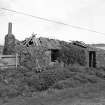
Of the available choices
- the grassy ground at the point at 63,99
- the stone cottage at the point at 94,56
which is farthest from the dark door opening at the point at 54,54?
the grassy ground at the point at 63,99

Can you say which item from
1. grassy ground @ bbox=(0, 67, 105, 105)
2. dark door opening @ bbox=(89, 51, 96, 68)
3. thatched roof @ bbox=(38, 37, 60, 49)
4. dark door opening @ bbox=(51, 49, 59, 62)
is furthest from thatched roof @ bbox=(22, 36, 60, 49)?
dark door opening @ bbox=(89, 51, 96, 68)

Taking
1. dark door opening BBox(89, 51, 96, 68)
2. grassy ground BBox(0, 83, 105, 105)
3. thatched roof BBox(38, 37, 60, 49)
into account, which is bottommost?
grassy ground BBox(0, 83, 105, 105)

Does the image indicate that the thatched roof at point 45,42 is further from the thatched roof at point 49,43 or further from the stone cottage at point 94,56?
the stone cottage at point 94,56

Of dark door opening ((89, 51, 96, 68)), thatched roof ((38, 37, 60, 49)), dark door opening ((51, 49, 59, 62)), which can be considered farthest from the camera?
dark door opening ((89, 51, 96, 68))

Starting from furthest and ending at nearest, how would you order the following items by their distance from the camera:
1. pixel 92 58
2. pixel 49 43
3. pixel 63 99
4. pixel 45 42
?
pixel 92 58, pixel 49 43, pixel 45 42, pixel 63 99

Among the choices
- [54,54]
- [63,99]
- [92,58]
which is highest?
[54,54]

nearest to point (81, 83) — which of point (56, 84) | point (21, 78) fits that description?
point (56, 84)

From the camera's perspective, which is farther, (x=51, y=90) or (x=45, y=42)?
(x=45, y=42)

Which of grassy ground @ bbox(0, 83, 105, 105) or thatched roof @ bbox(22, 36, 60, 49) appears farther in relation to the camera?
thatched roof @ bbox(22, 36, 60, 49)

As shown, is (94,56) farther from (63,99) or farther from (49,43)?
(63,99)

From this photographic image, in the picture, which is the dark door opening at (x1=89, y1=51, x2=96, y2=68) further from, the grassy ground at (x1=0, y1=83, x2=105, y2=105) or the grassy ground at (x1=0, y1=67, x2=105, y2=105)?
the grassy ground at (x1=0, y1=83, x2=105, y2=105)

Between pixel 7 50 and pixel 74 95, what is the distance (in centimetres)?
1052

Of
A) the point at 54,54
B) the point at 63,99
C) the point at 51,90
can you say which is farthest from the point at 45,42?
the point at 63,99

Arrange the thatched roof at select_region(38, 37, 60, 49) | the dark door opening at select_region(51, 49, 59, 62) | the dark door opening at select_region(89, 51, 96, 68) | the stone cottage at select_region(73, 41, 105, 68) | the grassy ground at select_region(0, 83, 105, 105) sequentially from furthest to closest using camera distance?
1. the dark door opening at select_region(89, 51, 96, 68)
2. the stone cottage at select_region(73, 41, 105, 68)
3. the dark door opening at select_region(51, 49, 59, 62)
4. the thatched roof at select_region(38, 37, 60, 49)
5. the grassy ground at select_region(0, 83, 105, 105)
